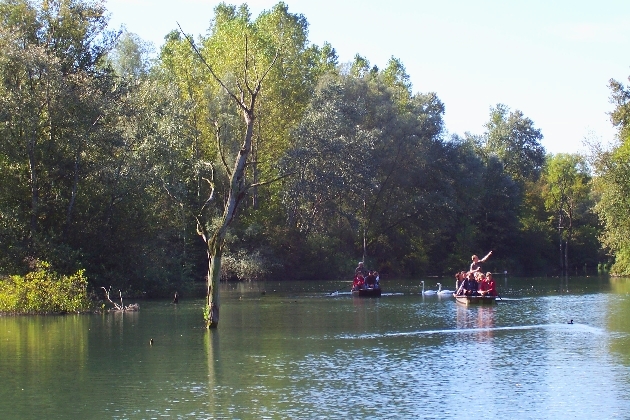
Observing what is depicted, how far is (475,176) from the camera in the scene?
70.8 meters

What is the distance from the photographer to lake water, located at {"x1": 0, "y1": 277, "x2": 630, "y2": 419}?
16641 mm

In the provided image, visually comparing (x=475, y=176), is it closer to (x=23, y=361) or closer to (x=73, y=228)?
(x=73, y=228)

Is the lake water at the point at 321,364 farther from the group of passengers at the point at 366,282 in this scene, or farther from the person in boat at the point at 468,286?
the group of passengers at the point at 366,282

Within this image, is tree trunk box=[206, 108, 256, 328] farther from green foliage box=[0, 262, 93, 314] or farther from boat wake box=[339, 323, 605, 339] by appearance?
green foliage box=[0, 262, 93, 314]

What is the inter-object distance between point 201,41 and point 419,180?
67.3 feet

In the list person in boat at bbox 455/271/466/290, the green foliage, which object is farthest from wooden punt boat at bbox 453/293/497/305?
the green foliage

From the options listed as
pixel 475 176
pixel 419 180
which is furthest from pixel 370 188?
pixel 475 176

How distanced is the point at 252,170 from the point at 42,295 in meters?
32.0

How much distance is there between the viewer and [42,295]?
33.2 metres

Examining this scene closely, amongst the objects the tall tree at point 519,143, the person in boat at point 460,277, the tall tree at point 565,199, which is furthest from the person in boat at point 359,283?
the tall tree at point 519,143

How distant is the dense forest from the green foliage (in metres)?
3.21

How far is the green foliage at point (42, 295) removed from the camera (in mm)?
33094

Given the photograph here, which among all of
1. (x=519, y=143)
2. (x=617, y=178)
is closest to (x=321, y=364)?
(x=617, y=178)

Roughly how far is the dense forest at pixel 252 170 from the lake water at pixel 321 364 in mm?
4658
